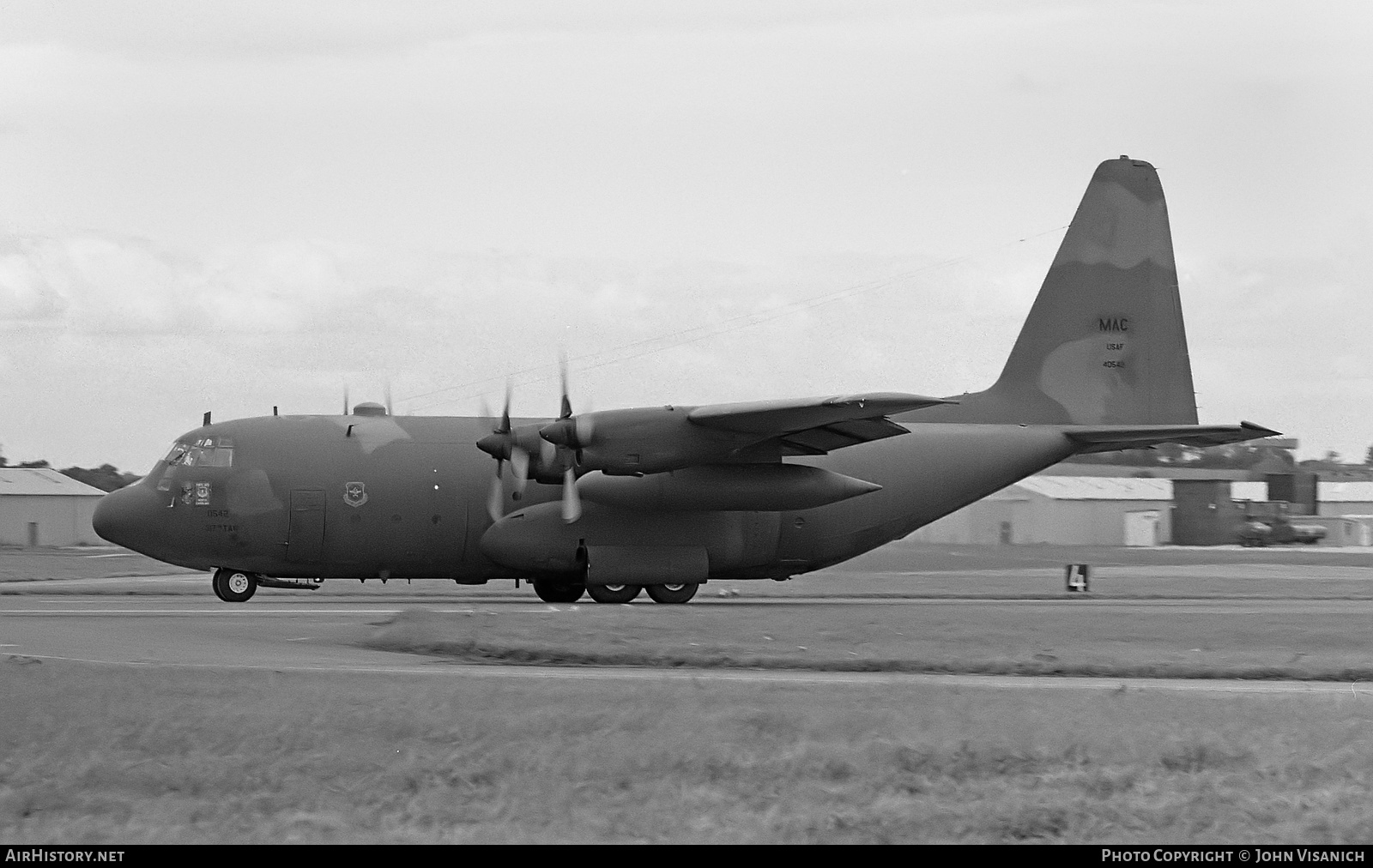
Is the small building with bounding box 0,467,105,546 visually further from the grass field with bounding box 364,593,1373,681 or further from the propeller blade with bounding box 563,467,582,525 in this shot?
the grass field with bounding box 364,593,1373,681

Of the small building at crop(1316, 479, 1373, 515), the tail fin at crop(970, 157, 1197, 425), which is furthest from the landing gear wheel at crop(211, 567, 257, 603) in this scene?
the small building at crop(1316, 479, 1373, 515)

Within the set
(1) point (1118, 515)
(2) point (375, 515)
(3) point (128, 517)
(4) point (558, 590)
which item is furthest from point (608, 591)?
(1) point (1118, 515)

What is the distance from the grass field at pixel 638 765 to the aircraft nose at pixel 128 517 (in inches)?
472

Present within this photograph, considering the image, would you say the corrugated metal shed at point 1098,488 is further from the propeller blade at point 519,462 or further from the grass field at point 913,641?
the propeller blade at point 519,462

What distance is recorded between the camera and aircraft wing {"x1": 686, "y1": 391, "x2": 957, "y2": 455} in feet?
77.5

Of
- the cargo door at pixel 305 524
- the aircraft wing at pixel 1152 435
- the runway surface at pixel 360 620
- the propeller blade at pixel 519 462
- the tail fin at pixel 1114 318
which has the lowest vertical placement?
the runway surface at pixel 360 620

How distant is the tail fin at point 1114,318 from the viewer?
30391 millimetres

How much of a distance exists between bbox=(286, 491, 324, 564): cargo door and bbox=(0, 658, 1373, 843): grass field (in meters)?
11.5

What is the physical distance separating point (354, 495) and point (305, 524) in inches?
39.8

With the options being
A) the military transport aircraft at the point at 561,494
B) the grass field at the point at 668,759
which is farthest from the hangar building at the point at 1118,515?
the grass field at the point at 668,759

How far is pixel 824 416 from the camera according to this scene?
24.4 m
